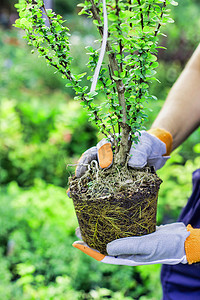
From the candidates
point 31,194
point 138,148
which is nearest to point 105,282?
point 31,194

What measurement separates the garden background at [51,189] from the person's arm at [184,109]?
46 centimetres

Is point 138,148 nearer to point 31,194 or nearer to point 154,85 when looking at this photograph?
point 31,194

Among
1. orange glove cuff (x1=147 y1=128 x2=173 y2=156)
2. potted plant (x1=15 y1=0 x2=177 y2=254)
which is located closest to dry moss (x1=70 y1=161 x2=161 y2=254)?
potted plant (x1=15 y1=0 x2=177 y2=254)

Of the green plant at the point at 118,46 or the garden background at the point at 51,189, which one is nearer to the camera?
the green plant at the point at 118,46

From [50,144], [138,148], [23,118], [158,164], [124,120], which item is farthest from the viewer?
[23,118]

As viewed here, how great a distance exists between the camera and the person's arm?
4.59ft

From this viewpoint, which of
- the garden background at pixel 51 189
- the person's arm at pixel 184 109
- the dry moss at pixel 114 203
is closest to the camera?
the dry moss at pixel 114 203

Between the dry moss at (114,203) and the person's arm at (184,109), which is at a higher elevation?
the person's arm at (184,109)

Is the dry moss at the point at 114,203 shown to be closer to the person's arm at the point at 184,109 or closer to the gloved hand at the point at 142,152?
the gloved hand at the point at 142,152

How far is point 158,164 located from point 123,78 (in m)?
0.58

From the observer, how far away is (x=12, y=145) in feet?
11.1

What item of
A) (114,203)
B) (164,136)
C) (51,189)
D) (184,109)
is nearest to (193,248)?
(114,203)

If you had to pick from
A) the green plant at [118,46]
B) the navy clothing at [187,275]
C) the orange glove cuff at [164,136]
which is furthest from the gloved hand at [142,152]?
the navy clothing at [187,275]

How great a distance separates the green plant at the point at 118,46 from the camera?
724mm
